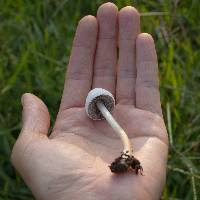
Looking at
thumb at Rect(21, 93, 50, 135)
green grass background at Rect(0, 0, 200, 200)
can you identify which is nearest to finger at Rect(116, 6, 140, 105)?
green grass background at Rect(0, 0, 200, 200)

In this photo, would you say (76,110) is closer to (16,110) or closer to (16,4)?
(16,110)

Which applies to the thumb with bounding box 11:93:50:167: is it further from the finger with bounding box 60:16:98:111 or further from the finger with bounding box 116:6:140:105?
the finger with bounding box 116:6:140:105

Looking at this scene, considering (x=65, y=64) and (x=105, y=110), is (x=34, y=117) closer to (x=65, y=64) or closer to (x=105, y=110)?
(x=105, y=110)

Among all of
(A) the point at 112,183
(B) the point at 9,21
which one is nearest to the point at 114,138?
(A) the point at 112,183

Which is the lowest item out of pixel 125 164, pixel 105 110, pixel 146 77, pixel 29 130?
pixel 125 164

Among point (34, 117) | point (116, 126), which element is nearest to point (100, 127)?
point (116, 126)

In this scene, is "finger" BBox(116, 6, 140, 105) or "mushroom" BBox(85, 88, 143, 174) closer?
"mushroom" BBox(85, 88, 143, 174)
